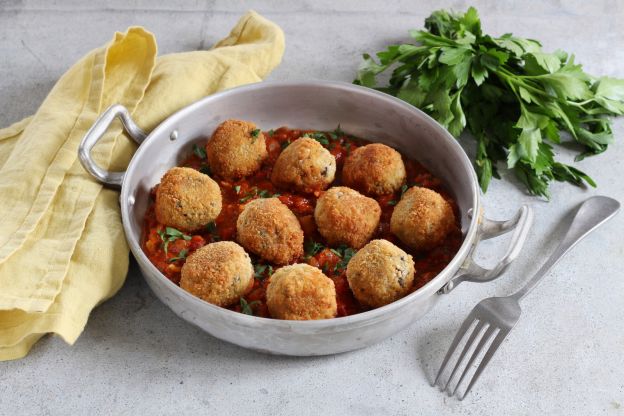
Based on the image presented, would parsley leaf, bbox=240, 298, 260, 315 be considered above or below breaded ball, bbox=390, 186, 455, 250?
below

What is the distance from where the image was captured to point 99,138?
11.4 feet

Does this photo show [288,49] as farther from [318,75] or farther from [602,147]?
[602,147]

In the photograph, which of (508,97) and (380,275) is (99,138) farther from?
(508,97)

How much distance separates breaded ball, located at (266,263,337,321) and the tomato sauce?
0.46 ft

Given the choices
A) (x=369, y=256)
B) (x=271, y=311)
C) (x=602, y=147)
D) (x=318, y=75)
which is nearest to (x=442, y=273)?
(x=369, y=256)

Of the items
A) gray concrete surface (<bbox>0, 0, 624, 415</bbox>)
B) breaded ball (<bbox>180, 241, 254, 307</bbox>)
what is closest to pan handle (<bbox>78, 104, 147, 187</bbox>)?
gray concrete surface (<bbox>0, 0, 624, 415</bbox>)

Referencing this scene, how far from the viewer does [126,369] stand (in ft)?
9.68

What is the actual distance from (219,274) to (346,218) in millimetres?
623

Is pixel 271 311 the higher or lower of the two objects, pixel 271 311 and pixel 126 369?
the higher

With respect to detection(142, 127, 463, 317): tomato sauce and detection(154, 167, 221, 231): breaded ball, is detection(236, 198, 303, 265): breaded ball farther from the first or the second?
detection(154, 167, 221, 231): breaded ball

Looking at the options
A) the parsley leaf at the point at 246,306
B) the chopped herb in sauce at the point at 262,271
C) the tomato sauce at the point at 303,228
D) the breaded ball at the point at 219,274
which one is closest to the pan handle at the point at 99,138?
the tomato sauce at the point at 303,228

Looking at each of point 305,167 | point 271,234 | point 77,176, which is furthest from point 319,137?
point 77,176

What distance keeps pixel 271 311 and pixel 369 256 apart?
1.49ft

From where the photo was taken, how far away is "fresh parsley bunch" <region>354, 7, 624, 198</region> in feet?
12.3
